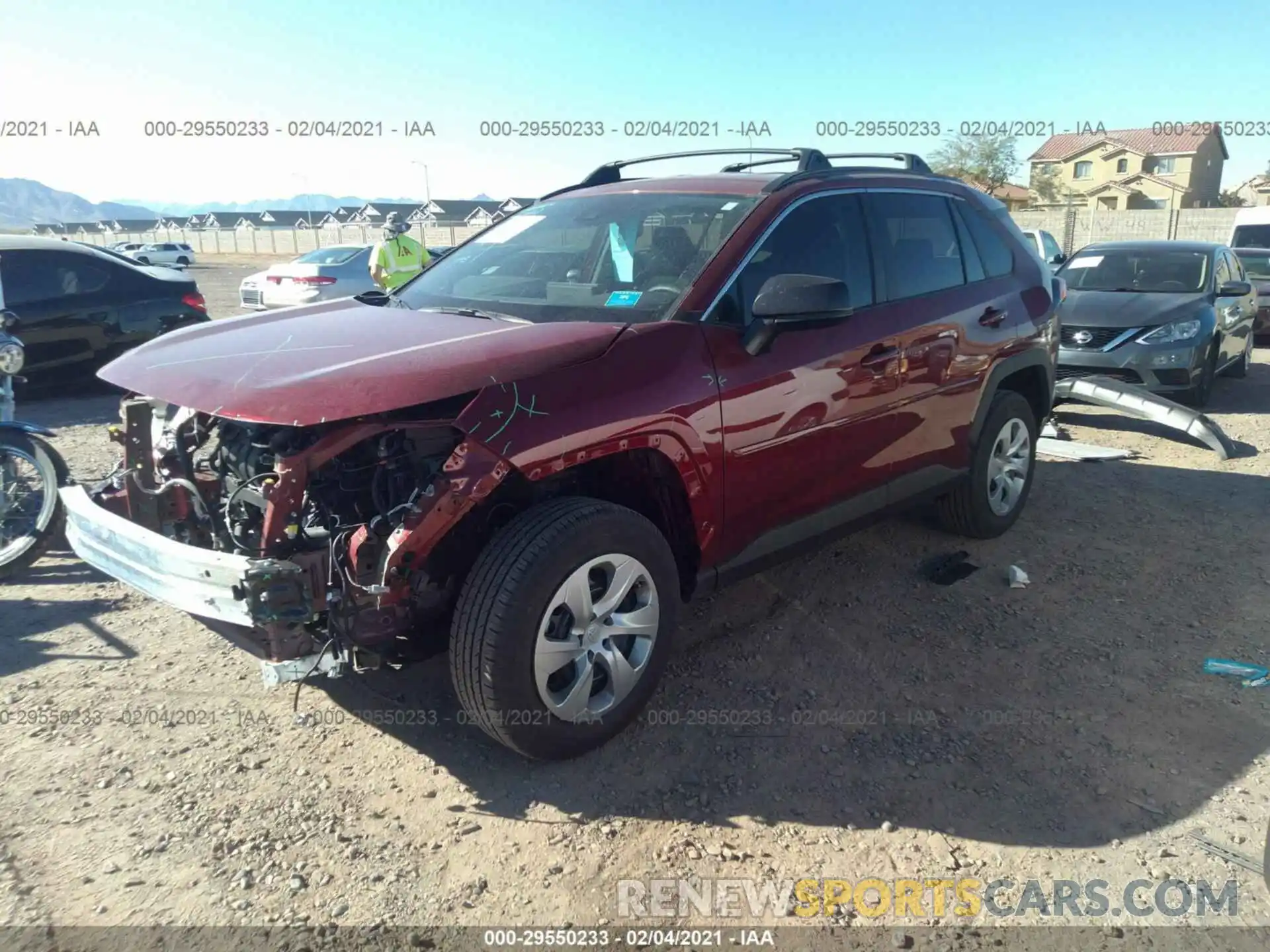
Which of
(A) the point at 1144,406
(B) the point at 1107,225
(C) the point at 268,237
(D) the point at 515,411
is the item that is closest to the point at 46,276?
(D) the point at 515,411

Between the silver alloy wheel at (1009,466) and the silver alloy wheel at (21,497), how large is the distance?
4.89 meters

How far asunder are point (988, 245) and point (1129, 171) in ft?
197

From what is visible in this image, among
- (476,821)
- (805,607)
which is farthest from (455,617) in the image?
(805,607)

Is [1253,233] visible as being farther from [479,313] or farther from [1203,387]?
[479,313]

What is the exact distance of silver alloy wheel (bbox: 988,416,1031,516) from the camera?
4902mm

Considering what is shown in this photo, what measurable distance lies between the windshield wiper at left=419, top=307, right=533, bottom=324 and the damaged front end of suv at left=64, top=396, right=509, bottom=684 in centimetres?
72

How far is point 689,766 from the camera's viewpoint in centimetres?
302

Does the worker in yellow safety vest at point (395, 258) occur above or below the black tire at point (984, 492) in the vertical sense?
above

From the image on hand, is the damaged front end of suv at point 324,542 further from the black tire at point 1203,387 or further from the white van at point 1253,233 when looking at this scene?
the white van at point 1253,233

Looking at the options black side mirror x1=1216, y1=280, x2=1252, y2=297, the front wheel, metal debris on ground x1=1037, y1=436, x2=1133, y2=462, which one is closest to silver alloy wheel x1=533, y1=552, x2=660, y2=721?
the front wheel

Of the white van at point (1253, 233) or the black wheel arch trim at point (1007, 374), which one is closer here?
the black wheel arch trim at point (1007, 374)

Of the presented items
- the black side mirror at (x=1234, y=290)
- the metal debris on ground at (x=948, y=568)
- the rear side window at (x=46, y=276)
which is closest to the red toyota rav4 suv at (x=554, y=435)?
the metal debris on ground at (x=948, y=568)

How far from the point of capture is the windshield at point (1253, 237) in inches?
615

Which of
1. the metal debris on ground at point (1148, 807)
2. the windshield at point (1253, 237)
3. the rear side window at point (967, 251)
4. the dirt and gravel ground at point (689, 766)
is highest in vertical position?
the windshield at point (1253, 237)
